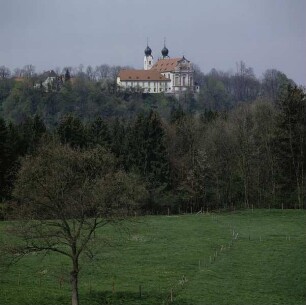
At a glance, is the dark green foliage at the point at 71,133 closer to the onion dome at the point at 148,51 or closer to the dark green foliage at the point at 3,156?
the dark green foliage at the point at 3,156

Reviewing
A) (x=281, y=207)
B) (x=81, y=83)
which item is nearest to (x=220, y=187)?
(x=281, y=207)

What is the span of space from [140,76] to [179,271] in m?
142

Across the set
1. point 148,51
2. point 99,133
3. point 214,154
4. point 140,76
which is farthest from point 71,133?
point 148,51

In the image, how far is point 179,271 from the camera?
31484mm

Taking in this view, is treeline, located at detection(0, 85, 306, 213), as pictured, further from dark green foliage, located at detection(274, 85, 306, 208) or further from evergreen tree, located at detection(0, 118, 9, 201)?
evergreen tree, located at detection(0, 118, 9, 201)

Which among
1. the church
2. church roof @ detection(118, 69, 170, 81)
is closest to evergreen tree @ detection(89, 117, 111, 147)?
the church

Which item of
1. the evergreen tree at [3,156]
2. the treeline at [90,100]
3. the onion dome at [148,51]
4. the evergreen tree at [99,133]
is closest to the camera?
the evergreen tree at [3,156]

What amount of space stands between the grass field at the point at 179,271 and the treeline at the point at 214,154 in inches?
593

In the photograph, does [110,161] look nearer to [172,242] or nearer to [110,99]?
[172,242]

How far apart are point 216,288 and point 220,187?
127 ft

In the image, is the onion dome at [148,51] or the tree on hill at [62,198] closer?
the tree on hill at [62,198]

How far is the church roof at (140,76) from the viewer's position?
168875 mm

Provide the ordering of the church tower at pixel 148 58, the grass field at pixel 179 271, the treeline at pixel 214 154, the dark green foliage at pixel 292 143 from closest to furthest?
the grass field at pixel 179 271, the dark green foliage at pixel 292 143, the treeline at pixel 214 154, the church tower at pixel 148 58

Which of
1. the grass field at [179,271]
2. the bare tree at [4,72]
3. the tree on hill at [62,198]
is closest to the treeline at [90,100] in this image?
the bare tree at [4,72]
